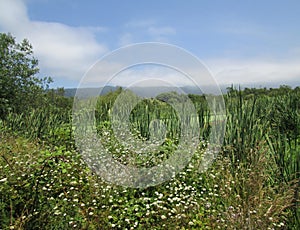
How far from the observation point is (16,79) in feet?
28.7

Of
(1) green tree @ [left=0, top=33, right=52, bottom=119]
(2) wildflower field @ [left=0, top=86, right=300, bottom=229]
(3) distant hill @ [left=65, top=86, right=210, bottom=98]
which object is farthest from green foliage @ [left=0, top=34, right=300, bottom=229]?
(1) green tree @ [left=0, top=33, right=52, bottom=119]

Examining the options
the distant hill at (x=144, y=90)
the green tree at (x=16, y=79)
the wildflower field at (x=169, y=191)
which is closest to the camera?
the wildflower field at (x=169, y=191)

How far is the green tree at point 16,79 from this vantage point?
8.41 meters

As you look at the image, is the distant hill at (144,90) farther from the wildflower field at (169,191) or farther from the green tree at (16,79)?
the green tree at (16,79)

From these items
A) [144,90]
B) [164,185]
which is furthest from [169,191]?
[144,90]

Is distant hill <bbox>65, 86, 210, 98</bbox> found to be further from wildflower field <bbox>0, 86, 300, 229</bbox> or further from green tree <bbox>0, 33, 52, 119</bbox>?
green tree <bbox>0, 33, 52, 119</bbox>

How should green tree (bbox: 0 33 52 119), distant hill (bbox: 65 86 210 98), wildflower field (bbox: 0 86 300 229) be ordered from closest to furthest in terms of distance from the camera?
wildflower field (bbox: 0 86 300 229) → distant hill (bbox: 65 86 210 98) → green tree (bbox: 0 33 52 119)

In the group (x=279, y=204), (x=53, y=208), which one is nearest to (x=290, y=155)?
(x=279, y=204)

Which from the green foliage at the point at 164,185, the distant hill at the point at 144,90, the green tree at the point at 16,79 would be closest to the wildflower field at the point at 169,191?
the green foliage at the point at 164,185

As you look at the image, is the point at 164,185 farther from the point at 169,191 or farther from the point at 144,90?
the point at 144,90

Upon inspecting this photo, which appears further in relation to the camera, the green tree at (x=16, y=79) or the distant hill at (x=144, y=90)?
the green tree at (x=16, y=79)

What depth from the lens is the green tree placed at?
8.41 metres

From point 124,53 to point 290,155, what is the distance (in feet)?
6.48

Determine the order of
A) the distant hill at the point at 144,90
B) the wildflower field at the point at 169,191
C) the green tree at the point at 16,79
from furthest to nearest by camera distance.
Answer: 1. the green tree at the point at 16,79
2. the distant hill at the point at 144,90
3. the wildflower field at the point at 169,191
